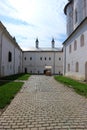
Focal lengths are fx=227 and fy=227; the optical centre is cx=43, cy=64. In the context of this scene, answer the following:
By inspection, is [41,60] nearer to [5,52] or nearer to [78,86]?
[5,52]

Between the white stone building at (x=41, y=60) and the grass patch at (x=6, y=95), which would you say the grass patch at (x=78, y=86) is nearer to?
the grass patch at (x=6, y=95)

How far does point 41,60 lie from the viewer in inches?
2766

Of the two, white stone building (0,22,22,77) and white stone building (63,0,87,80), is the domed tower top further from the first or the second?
white stone building (0,22,22,77)

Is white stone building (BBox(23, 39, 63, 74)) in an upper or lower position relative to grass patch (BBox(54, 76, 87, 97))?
upper

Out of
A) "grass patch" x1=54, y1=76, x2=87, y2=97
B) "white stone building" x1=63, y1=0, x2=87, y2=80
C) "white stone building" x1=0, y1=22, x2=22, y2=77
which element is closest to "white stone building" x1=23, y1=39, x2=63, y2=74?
"white stone building" x1=0, y1=22, x2=22, y2=77

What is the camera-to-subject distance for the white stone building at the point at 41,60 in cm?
6938

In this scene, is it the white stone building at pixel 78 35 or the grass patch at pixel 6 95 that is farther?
the white stone building at pixel 78 35

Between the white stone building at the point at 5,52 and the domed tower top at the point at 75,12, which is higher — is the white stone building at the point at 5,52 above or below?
below

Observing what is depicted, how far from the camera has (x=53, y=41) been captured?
74.9 meters

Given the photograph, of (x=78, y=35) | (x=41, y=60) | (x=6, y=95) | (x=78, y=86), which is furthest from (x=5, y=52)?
(x=41, y=60)

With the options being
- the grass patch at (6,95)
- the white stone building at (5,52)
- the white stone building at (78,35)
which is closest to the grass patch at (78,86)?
the white stone building at (78,35)

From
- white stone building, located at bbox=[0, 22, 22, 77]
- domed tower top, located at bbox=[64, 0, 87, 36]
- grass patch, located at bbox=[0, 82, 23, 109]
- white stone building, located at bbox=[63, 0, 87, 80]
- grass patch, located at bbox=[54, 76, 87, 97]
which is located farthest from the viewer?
white stone building, located at bbox=[0, 22, 22, 77]

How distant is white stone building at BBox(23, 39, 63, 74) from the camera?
69.4 meters

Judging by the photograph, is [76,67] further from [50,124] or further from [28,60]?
[28,60]
